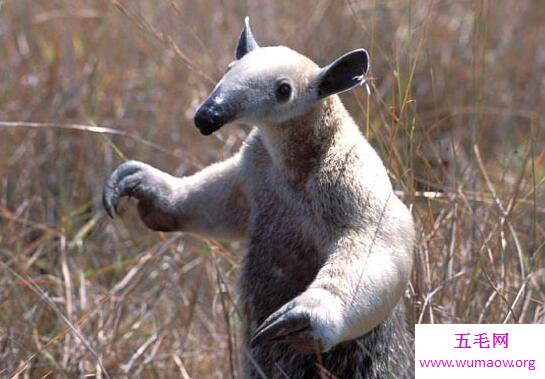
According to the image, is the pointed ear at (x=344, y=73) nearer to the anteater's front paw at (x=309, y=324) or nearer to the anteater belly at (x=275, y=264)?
the anteater belly at (x=275, y=264)

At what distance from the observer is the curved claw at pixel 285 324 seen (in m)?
3.02

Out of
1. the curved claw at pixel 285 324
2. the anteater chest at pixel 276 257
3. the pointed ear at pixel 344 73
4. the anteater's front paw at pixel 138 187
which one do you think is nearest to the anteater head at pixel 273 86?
the pointed ear at pixel 344 73

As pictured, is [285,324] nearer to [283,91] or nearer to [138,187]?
[283,91]

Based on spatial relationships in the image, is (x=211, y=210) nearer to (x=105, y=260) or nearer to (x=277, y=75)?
(x=277, y=75)

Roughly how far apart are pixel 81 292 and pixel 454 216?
160 cm

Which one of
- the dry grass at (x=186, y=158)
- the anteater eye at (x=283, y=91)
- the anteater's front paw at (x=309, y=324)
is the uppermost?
the anteater eye at (x=283, y=91)

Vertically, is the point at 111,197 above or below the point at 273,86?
below

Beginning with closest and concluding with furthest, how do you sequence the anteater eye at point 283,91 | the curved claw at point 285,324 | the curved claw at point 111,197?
the curved claw at point 285,324 → the anteater eye at point 283,91 → the curved claw at point 111,197

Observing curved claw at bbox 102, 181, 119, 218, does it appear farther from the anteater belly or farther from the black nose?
the black nose

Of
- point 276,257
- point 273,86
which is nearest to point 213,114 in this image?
point 273,86

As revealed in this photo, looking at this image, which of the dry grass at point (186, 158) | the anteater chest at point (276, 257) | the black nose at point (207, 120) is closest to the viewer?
the black nose at point (207, 120)

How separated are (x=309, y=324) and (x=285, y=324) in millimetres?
65

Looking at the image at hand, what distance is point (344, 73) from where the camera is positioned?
3.35m

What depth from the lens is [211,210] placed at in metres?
3.82
